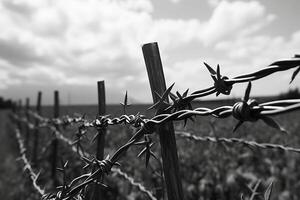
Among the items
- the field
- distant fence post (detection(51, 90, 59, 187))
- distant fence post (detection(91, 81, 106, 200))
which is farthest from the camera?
the field

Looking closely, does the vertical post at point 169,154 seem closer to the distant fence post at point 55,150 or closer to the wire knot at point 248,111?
the wire knot at point 248,111

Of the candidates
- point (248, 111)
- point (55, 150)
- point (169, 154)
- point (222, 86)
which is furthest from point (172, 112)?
point (55, 150)

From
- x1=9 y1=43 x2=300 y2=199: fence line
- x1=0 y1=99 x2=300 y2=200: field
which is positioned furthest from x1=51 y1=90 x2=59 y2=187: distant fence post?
x1=9 y1=43 x2=300 y2=199: fence line

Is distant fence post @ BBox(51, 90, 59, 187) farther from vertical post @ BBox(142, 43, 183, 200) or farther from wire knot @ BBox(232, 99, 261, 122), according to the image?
wire knot @ BBox(232, 99, 261, 122)

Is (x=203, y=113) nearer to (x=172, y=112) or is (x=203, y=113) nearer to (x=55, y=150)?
(x=172, y=112)

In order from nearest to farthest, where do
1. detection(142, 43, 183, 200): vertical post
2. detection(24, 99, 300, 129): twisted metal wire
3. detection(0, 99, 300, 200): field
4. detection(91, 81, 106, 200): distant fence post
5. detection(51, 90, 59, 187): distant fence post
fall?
detection(24, 99, 300, 129): twisted metal wire, detection(142, 43, 183, 200): vertical post, detection(91, 81, 106, 200): distant fence post, detection(51, 90, 59, 187): distant fence post, detection(0, 99, 300, 200): field

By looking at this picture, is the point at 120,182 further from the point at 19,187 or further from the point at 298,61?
the point at 298,61

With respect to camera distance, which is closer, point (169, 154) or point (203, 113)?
point (203, 113)

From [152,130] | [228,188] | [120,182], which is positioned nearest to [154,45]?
[152,130]

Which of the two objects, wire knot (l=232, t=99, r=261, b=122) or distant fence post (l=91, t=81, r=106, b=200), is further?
distant fence post (l=91, t=81, r=106, b=200)

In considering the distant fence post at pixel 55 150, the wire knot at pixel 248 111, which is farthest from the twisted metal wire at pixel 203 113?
the distant fence post at pixel 55 150

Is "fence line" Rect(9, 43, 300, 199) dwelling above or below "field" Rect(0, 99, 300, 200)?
above

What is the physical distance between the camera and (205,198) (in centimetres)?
444

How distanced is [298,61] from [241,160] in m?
5.63
